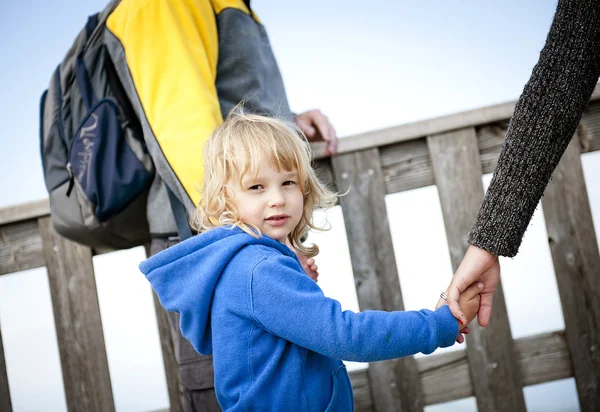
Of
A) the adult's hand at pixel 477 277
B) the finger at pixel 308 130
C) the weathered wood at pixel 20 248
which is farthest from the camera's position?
the weathered wood at pixel 20 248

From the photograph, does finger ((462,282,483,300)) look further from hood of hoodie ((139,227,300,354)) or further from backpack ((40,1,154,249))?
backpack ((40,1,154,249))

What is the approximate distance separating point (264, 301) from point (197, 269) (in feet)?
0.64

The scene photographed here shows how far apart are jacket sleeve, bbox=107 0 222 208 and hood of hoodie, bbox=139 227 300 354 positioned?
0.21m

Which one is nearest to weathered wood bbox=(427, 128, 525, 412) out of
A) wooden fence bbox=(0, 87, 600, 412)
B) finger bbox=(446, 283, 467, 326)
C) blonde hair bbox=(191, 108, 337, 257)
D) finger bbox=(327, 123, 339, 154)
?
wooden fence bbox=(0, 87, 600, 412)

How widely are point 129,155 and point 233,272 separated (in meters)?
0.61

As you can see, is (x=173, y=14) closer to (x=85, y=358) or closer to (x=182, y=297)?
(x=182, y=297)

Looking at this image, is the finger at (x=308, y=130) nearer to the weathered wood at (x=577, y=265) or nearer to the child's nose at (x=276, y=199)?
the child's nose at (x=276, y=199)

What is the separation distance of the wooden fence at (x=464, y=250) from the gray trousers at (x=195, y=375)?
68 cm

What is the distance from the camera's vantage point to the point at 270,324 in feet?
4.05

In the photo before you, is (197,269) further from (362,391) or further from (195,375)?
(362,391)

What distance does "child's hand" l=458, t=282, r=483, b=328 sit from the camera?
5.03 ft

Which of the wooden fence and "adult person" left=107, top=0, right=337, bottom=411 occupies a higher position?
"adult person" left=107, top=0, right=337, bottom=411

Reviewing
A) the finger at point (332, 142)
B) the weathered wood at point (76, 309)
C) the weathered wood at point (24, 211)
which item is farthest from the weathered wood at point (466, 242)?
the weathered wood at point (24, 211)

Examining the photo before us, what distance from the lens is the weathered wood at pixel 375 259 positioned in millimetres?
2262
